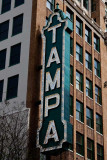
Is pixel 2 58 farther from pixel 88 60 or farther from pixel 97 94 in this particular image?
pixel 97 94

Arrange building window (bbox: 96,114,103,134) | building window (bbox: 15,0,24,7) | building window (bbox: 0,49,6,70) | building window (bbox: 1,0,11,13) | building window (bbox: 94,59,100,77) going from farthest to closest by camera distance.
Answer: building window (bbox: 94,59,100,77), building window (bbox: 1,0,11,13), building window (bbox: 96,114,103,134), building window (bbox: 15,0,24,7), building window (bbox: 0,49,6,70)

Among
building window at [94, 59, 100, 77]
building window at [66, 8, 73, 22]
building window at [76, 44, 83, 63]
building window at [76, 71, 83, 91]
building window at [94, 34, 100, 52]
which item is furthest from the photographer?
building window at [94, 34, 100, 52]

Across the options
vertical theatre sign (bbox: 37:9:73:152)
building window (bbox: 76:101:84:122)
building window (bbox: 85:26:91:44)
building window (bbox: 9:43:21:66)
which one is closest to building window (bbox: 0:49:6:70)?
building window (bbox: 9:43:21:66)

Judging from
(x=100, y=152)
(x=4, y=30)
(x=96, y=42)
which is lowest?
(x=100, y=152)

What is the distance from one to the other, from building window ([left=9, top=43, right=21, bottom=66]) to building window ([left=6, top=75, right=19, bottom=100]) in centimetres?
181

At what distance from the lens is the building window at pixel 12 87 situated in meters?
39.7

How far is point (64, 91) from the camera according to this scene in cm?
3562

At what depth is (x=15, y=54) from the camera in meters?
41.9

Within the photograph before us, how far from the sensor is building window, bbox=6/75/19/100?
3969cm

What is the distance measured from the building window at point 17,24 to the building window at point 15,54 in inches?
72.6

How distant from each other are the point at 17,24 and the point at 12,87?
778 centimetres

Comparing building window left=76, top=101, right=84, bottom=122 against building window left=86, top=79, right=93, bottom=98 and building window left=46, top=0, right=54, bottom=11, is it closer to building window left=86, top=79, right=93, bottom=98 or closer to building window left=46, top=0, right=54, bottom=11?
building window left=86, top=79, right=93, bottom=98

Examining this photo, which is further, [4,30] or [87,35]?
[87,35]

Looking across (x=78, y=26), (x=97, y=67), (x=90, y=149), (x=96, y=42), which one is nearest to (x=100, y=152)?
(x=90, y=149)
